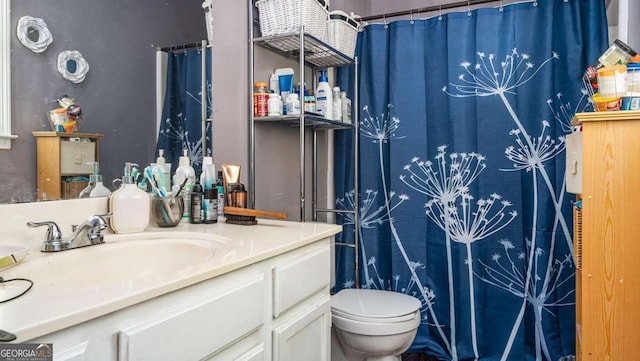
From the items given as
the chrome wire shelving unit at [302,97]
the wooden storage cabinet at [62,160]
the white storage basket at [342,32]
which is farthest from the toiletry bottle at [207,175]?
the white storage basket at [342,32]

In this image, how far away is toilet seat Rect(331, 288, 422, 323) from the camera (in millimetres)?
1730

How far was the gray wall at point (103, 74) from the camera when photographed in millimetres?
1078

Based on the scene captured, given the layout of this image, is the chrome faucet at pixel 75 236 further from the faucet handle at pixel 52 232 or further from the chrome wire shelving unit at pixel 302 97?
the chrome wire shelving unit at pixel 302 97

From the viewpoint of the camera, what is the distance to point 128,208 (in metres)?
1.24

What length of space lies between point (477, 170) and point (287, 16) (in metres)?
1.24

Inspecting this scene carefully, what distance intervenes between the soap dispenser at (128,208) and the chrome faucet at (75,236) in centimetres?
10

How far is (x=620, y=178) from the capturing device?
131cm

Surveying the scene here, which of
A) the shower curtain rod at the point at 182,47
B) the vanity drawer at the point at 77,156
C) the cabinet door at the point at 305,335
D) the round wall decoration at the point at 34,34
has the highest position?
the shower curtain rod at the point at 182,47

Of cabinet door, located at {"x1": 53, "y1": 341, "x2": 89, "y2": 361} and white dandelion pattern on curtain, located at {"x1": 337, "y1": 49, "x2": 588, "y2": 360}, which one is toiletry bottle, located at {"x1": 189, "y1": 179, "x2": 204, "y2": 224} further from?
white dandelion pattern on curtain, located at {"x1": 337, "y1": 49, "x2": 588, "y2": 360}

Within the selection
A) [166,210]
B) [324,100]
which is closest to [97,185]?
[166,210]

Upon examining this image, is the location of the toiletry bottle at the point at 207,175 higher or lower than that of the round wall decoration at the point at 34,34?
lower

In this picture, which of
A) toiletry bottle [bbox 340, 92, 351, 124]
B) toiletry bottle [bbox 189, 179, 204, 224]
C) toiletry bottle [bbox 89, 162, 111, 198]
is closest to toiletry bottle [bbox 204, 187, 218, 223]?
toiletry bottle [bbox 189, 179, 204, 224]

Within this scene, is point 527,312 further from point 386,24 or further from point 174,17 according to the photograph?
point 174,17

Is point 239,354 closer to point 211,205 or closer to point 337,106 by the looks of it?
point 211,205
